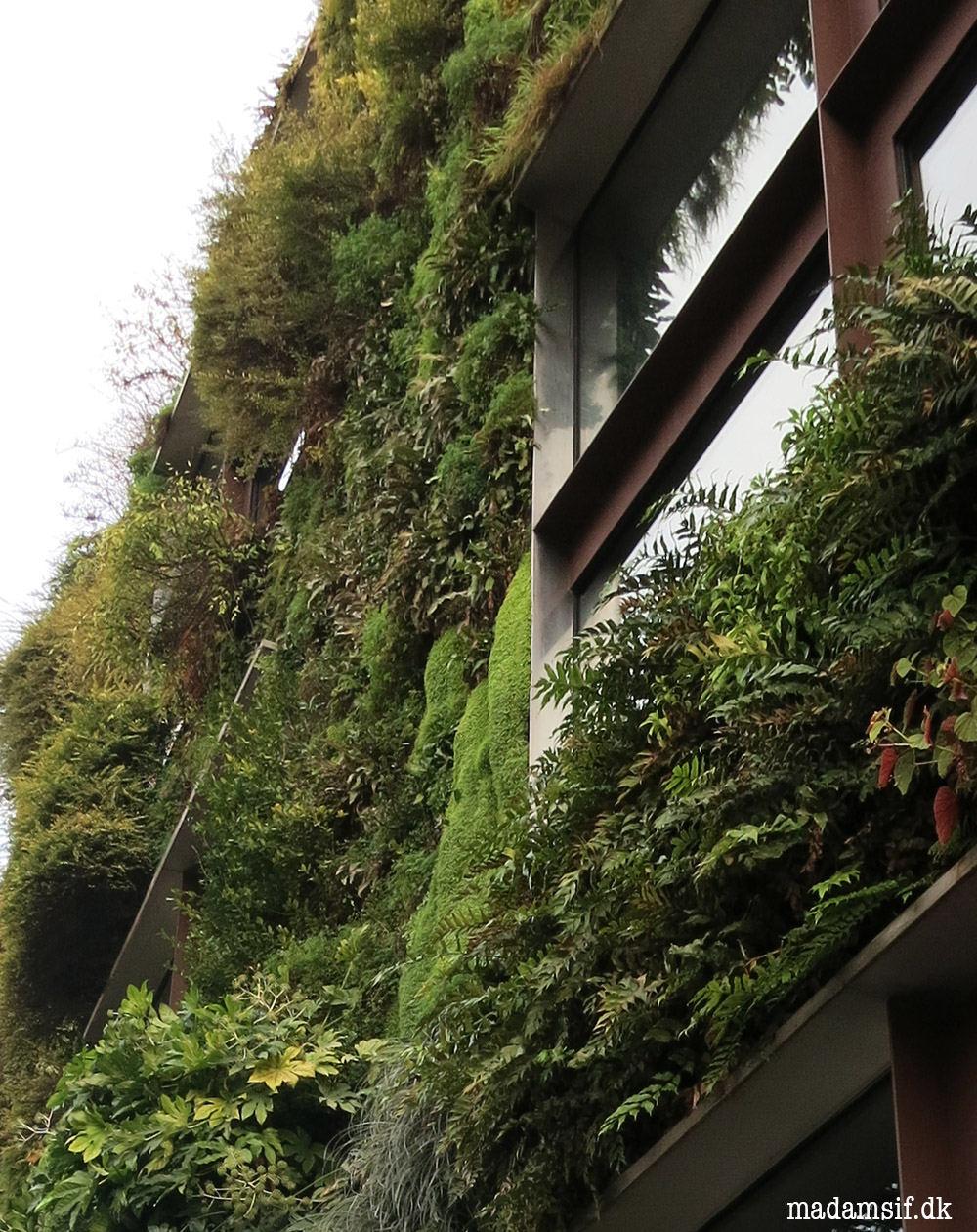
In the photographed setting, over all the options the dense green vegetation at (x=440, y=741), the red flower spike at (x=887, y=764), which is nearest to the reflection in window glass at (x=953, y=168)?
the dense green vegetation at (x=440, y=741)

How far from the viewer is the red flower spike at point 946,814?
3.67 m

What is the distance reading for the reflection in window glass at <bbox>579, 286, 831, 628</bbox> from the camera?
5.91m

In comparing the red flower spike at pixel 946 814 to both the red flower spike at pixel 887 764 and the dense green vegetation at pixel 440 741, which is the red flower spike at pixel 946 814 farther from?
the red flower spike at pixel 887 764

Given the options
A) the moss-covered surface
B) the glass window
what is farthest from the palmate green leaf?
the glass window

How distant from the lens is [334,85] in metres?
13.6

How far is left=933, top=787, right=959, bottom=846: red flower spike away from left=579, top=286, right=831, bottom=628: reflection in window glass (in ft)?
7.02

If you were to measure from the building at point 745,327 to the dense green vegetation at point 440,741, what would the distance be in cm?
19

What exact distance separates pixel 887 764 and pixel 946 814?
0.25m

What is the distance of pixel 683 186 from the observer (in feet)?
25.0

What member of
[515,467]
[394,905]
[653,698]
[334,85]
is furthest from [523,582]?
[334,85]

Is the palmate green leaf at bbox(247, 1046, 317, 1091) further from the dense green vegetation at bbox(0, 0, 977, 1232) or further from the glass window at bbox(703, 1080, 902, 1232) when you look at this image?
the glass window at bbox(703, 1080, 902, 1232)

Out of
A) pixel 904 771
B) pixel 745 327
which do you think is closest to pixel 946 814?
pixel 904 771

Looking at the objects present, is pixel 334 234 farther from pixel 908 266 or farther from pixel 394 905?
pixel 908 266

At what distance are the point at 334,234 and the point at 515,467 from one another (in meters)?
4.44
